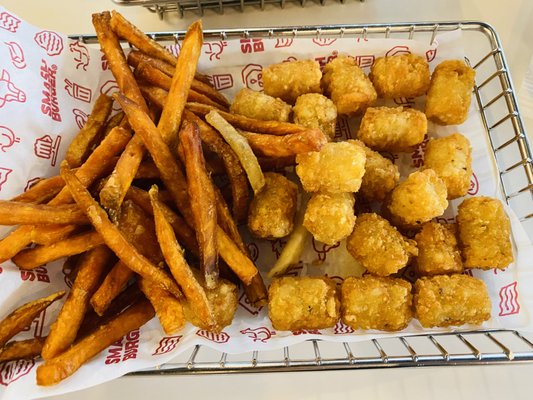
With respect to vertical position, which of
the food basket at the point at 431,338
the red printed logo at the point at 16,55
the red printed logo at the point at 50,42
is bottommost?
the food basket at the point at 431,338

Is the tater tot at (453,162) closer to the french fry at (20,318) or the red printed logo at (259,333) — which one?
the red printed logo at (259,333)

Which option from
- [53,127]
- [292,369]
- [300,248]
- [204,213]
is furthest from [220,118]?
[292,369]

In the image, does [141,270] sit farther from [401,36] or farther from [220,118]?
[401,36]

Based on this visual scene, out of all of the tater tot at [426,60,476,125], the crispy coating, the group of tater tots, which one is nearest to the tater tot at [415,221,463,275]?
the group of tater tots

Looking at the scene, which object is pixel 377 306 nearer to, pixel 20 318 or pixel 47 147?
pixel 20 318

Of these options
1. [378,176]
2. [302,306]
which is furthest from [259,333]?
[378,176]

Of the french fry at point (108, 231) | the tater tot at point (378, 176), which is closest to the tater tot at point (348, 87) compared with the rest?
the tater tot at point (378, 176)
